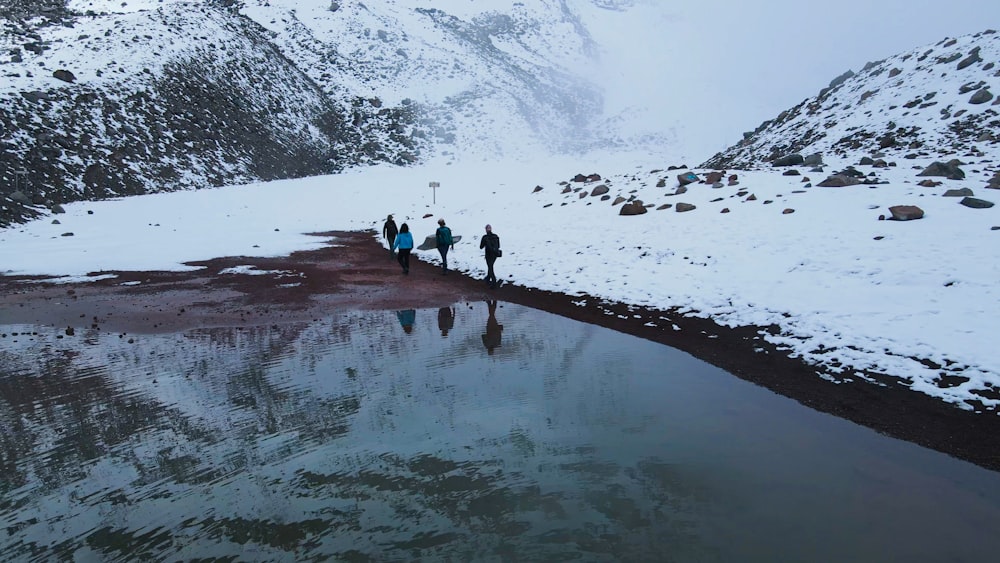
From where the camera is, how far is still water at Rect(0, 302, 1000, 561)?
4812 millimetres

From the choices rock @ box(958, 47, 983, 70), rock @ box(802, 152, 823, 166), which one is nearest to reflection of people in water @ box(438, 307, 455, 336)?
rock @ box(802, 152, 823, 166)

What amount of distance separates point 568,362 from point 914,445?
4.76 metres

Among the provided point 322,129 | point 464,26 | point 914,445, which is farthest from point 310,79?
point 914,445

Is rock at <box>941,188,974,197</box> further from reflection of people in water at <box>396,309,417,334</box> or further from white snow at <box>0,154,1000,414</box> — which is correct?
reflection of people in water at <box>396,309,417,334</box>

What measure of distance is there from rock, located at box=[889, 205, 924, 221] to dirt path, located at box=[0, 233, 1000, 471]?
6.91m

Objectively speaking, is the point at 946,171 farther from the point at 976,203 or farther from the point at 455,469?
the point at 455,469

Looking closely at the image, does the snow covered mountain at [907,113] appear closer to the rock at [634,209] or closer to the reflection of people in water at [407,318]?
the rock at [634,209]

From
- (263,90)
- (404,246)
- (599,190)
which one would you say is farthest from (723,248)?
(263,90)

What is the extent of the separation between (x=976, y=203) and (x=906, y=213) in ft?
6.05

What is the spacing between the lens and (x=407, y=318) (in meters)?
12.8

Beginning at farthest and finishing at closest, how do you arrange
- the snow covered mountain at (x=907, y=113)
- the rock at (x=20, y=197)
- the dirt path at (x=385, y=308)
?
1. the rock at (x=20, y=197)
2. the snow covered mountain at (x=907, y=113)
3. the dirt path at (x=385, y=308)

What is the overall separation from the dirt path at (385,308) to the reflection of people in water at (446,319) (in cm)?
93

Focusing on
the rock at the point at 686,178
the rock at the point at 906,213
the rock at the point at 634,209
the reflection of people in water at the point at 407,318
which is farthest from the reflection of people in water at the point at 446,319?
the rock at the point at 686,178

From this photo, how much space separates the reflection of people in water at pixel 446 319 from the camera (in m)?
11.9
